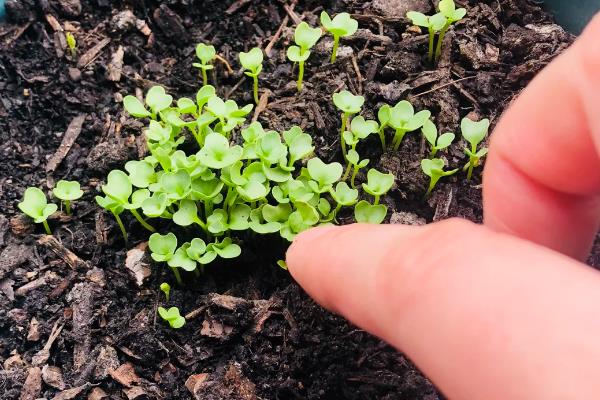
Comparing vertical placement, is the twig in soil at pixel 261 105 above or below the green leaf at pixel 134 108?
below

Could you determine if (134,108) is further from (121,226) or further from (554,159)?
(554,159)

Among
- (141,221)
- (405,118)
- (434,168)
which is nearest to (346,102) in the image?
(405,118)

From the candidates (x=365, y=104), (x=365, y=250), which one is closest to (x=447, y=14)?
(x=365, y=104)

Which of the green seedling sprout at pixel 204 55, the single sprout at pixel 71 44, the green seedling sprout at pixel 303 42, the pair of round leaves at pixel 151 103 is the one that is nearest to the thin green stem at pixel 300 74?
the green seedling sprout at pixel 303 42

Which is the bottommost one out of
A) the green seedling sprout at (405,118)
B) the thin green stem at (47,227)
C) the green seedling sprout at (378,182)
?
the thin green stem at (47,227)

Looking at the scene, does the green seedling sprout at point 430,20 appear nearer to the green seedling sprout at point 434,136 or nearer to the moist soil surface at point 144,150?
the moist soil surface at point 144,150
